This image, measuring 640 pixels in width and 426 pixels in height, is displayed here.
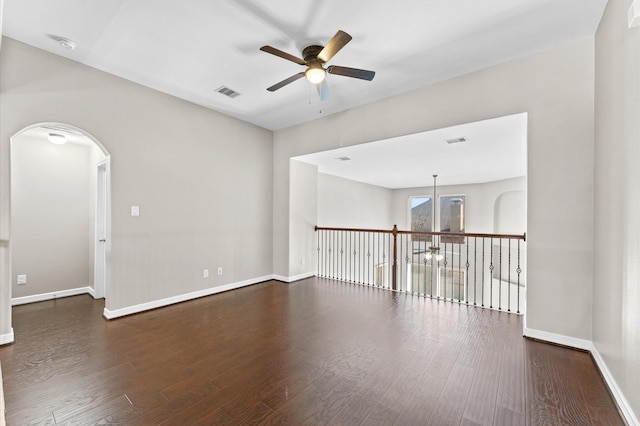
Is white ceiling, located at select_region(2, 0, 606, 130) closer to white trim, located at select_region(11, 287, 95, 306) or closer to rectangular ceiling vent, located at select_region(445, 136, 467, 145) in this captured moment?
rectangular ceiling vent, located at select_region(445, 136, 467, 145)

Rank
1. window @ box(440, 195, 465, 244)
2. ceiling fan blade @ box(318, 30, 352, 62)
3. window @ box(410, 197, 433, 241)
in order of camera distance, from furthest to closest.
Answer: window @ box(410, 197, 433, 241)
window @ box(440, 195, 465, 244)
ceiling fan blade @ box(318, 30, 352, 62)

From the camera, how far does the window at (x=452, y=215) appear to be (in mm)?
9117

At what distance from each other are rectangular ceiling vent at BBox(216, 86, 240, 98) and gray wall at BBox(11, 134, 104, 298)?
263 centimetres

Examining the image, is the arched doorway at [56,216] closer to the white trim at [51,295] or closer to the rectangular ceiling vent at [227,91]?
the white trim at [51,295]

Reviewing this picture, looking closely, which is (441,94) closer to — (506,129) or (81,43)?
(506,129)

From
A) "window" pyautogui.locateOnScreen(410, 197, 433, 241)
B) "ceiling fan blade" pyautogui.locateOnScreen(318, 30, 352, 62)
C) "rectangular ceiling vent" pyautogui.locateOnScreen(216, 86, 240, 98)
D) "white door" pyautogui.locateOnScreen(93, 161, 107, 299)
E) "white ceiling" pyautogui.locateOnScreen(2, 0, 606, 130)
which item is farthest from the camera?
"window" pyautogui.locateOnScreen(410, 197, 433, 241)

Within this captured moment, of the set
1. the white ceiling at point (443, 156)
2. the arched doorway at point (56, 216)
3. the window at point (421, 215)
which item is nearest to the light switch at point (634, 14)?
the white ceiling at point (443, 156)

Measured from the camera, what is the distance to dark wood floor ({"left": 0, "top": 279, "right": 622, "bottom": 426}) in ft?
5.99

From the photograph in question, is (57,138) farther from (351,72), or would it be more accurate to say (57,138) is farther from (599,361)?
(599,361)

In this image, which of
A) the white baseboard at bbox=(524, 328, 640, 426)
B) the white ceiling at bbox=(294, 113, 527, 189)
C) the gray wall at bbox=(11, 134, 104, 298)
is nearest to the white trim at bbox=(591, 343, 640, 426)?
the white baseboard at bbox=(524, 328, 640, 426)

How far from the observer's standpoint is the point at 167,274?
4.05 metres

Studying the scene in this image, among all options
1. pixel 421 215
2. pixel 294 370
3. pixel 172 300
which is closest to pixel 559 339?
pixel 294 370

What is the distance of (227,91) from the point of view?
12.8 feet

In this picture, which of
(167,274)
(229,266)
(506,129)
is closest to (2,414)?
(167,274)
